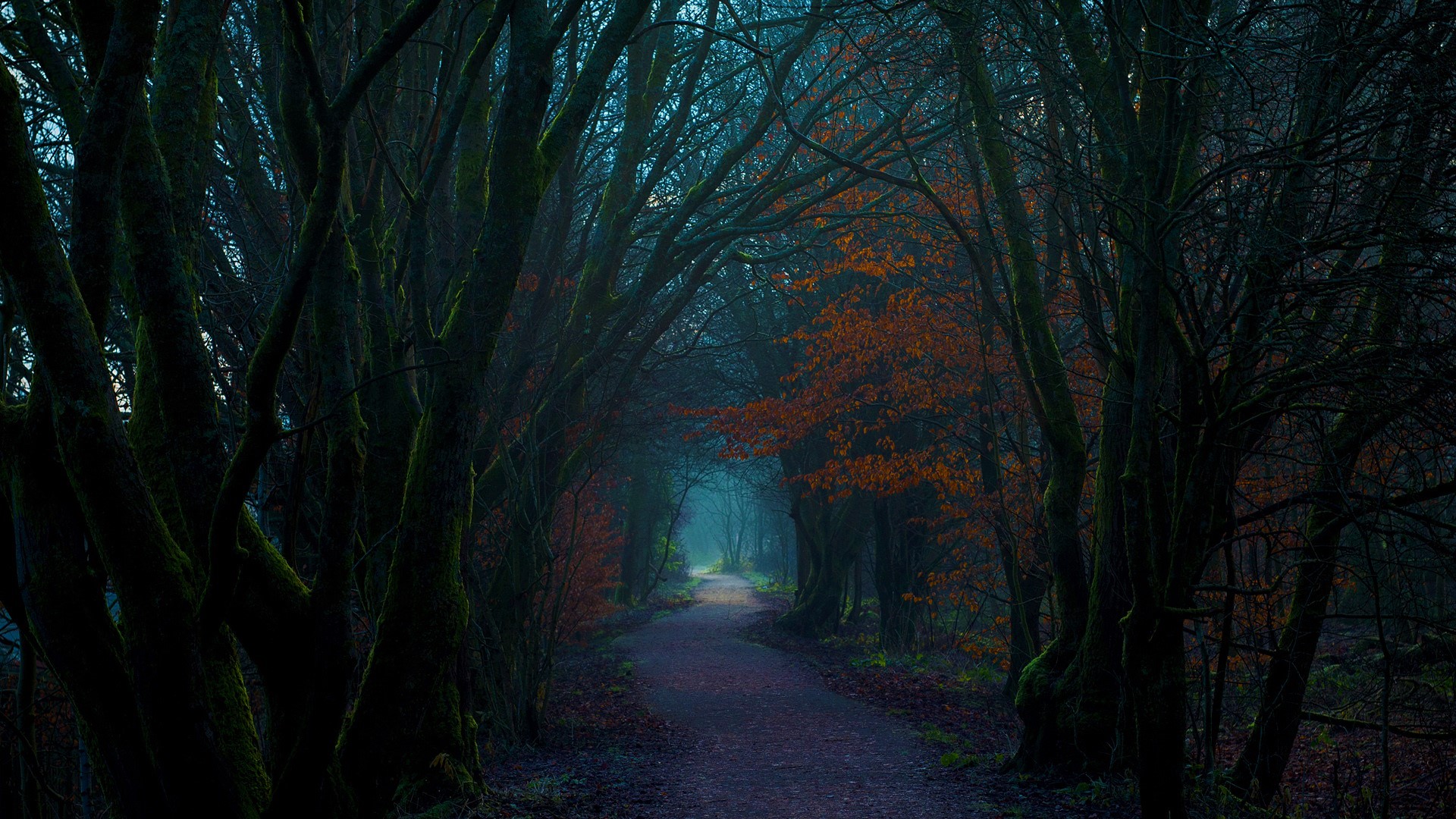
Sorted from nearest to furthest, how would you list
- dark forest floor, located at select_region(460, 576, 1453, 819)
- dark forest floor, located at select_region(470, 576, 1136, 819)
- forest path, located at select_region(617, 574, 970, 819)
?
dark forest floor, located at select_region(460, 576, 1453, 819) < dark forest floor, located at select_region(470, 576, 1136, 819) < forest path, located at select_region(617, 574, 970, 819)

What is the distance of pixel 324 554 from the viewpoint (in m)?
3.74

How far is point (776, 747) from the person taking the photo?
9.70 m

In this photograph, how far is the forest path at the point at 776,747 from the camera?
282 inches

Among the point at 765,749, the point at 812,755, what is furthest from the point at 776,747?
the point at 812,755

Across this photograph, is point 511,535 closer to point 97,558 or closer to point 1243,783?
point 97,558

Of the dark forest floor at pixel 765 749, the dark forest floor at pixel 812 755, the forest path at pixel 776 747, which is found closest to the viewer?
the dark forest floor at pixel 812 755

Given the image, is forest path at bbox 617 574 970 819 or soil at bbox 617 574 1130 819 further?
forest path at bbox 617 574 970 819

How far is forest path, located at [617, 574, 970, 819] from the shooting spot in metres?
7.16

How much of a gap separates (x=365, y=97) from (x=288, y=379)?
3646mm

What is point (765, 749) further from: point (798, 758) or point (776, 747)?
point (798, 758)

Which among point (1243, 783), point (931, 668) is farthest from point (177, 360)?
point (931, 668)

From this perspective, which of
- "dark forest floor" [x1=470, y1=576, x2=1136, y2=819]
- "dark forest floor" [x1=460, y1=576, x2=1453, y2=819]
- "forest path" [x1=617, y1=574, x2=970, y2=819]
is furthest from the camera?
"forest path" [x1=617, y1=574, x2=970, y2=819]

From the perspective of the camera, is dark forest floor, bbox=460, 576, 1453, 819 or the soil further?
the soil

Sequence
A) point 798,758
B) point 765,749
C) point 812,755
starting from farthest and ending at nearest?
point 765,749 → point 812,755 → point 798,758
